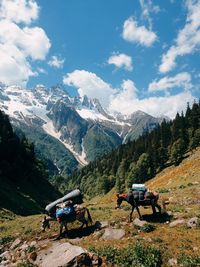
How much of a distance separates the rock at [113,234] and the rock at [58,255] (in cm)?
275

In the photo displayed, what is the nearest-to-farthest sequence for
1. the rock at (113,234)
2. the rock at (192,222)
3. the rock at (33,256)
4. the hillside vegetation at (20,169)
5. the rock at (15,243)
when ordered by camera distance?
1. the rock at (33,256)
2. the rock at (113,234)
3. the rock at (192,222)
4. the rock at (15,243)
5. the hillside vegetation at (20,169)

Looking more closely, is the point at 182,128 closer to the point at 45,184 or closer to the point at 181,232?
the point at 45,184

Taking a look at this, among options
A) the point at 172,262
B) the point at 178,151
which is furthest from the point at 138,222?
the point at 178,151

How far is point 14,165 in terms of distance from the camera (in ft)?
385

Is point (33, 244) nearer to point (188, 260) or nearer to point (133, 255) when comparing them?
point (133, 255)

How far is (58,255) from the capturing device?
19.5 m

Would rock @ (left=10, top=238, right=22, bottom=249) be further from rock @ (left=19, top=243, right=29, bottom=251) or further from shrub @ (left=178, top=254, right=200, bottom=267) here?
shrub @ (left=178, top=254, right=200, bottom=267)

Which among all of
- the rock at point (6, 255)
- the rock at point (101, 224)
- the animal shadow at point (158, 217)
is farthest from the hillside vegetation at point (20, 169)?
the animal shadow at point (158, 217)

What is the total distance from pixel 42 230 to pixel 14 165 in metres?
94.6

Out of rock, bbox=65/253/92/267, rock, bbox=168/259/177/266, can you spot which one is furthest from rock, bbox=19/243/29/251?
rock, bbox=168/259/177/266

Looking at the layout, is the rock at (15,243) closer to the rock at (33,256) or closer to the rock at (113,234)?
the rock at (33,256)

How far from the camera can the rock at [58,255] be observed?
1861 cm

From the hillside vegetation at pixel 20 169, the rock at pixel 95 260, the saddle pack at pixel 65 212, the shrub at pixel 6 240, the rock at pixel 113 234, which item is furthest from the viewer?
the hillside vegetation at pixel 20 169

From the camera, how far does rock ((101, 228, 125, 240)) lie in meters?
21.9
